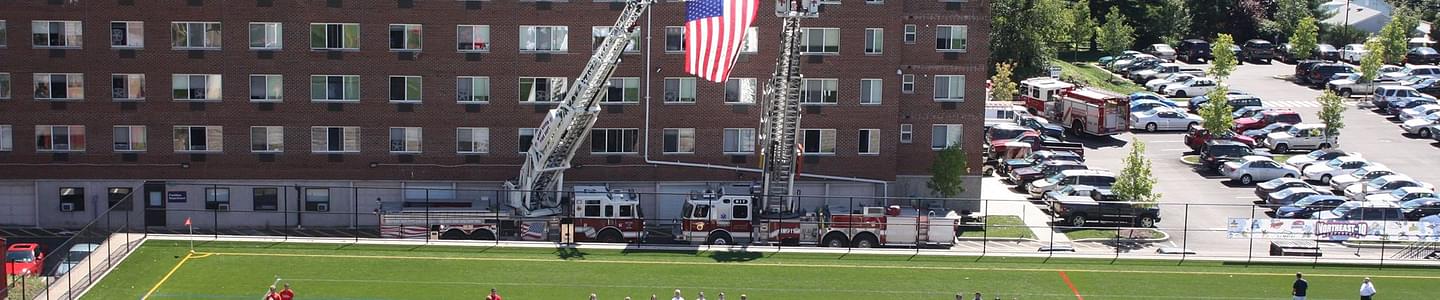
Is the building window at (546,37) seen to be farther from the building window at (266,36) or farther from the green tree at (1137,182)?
the green tree at (1137,182)

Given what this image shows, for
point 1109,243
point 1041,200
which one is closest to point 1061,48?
point 1041,200

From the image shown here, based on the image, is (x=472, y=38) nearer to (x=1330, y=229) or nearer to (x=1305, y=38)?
(x=1330, y=229)

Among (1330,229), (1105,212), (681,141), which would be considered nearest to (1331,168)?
(1105,212)

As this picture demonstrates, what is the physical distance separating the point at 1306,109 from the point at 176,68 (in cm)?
5799

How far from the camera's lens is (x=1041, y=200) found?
76500mm

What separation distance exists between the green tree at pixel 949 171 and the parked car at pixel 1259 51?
51669 mm

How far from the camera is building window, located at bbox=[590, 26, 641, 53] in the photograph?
69375mm

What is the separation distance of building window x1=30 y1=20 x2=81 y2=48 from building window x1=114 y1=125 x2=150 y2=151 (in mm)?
3461

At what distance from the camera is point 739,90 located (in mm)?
71062

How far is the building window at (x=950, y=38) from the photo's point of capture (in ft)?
239

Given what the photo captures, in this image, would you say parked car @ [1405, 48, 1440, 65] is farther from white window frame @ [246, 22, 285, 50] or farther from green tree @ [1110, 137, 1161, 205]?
white window frame @ [246, 22, 285, 50]

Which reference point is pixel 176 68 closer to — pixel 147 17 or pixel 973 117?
pixel 147 17

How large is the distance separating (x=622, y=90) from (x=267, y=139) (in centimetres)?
1312

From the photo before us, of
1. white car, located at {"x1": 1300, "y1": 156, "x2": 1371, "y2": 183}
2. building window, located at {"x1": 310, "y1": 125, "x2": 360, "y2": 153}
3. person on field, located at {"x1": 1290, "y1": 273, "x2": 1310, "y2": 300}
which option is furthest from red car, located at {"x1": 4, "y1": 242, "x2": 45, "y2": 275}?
white car, located at {"x1": 1300, "y1": 156, "x2": 1371, "y2": 183}
